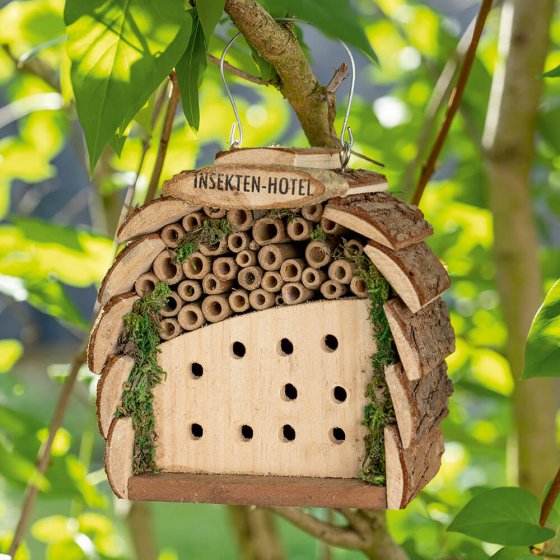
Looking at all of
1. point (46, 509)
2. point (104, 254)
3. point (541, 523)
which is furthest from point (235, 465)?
point (46, 509)

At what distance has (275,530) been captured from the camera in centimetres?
110

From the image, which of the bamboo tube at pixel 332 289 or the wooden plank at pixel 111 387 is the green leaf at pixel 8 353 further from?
the bamboo tube at pixel 332 289

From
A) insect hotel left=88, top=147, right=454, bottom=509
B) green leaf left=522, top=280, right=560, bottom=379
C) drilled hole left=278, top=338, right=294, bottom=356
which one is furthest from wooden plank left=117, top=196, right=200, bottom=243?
green leaf left=522, top=280, right=560, bottom=379

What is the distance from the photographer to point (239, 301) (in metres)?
0.59

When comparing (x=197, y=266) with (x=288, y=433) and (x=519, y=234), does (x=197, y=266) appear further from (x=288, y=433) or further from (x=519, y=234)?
(x=519, y=234)

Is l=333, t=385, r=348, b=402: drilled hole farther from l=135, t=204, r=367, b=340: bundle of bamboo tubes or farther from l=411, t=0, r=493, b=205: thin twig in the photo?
l=411, t=0, r=493, b=205: thin twig

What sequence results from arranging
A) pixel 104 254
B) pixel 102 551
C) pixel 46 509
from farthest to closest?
pixel 46 509 → pixel 102 551 → pixel 104 254

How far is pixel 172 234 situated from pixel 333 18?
0.57 ft

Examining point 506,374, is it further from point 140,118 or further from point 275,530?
point 140,118

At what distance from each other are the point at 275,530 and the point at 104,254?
43 centimetres

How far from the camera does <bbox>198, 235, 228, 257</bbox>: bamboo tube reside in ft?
1.89

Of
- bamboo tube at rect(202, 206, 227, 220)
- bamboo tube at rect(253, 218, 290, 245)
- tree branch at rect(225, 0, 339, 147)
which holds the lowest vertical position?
bamboo tube at rect(253, 218, 290, 245)

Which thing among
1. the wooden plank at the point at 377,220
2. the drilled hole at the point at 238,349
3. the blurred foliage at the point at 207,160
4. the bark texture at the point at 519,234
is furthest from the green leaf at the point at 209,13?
the bark texture at the point at 519,234

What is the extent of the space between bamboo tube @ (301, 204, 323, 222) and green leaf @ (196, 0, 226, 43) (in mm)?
128
